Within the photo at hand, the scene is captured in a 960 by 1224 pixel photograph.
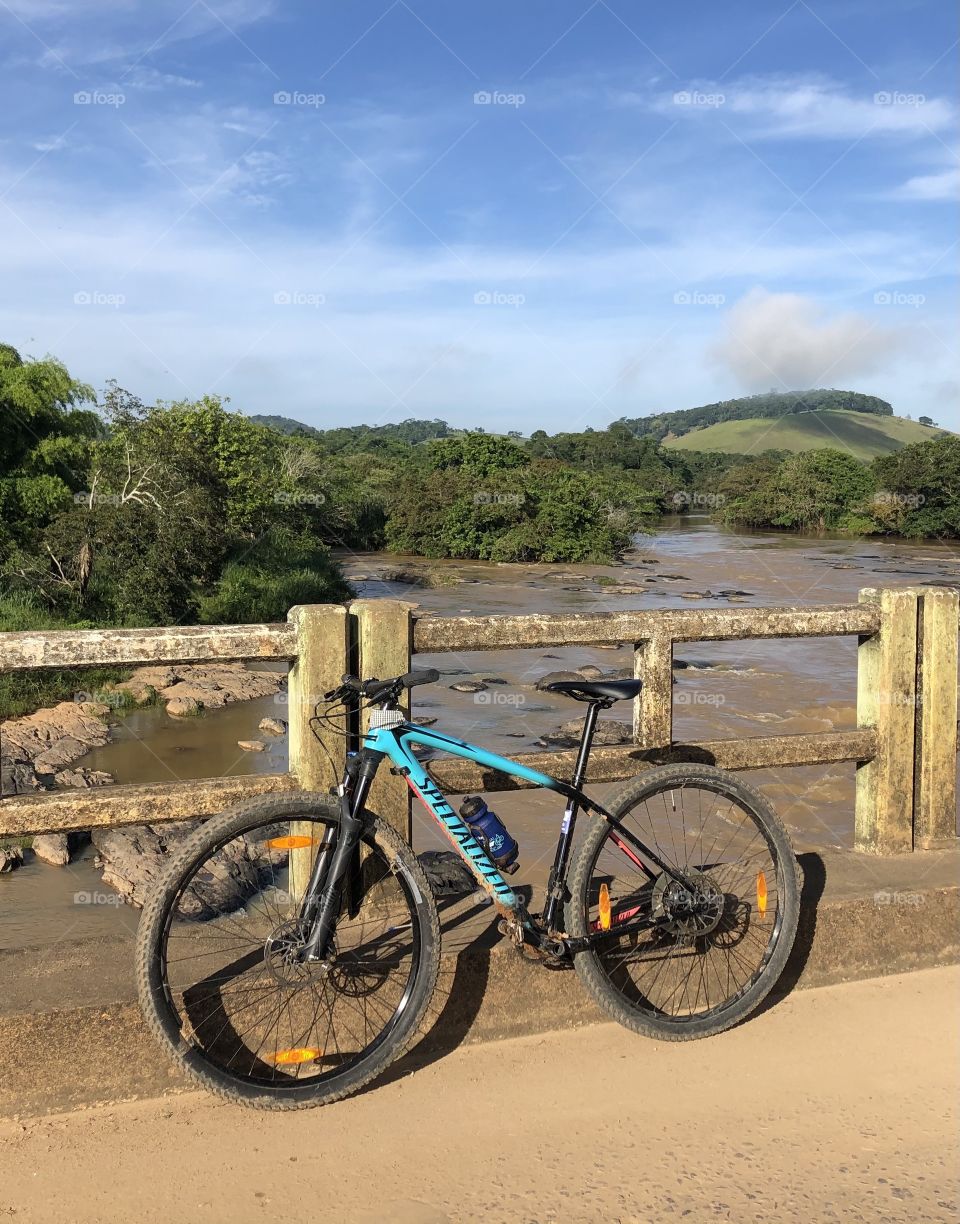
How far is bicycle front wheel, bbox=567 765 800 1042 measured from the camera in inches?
128

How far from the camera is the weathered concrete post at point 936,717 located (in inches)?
164

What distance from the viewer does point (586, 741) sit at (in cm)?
325

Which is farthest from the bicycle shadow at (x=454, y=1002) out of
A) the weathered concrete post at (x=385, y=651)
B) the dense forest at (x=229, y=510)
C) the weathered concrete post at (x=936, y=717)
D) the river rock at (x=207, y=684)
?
the dense forest at (x=229, y=510)

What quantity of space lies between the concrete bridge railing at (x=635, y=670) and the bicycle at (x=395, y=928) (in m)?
0.17

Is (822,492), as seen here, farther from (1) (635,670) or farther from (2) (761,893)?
(2) (761,893)

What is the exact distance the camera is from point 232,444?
28.6 meters

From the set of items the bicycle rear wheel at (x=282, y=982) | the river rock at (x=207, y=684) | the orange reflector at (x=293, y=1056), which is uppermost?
the bicycle rear wheel at (x=282, y=982)

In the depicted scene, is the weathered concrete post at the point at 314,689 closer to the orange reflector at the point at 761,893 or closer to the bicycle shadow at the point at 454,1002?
the bicycle shadow at the point at 454,1002

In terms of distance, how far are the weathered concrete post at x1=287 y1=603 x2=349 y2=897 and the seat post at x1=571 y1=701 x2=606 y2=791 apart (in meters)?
0.72

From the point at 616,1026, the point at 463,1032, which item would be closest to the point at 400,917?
the point at 463,1032

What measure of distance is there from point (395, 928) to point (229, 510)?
21725mm

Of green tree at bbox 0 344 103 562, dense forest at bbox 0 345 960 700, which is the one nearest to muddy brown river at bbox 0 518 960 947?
dense forest at bbox 0 345 960 700

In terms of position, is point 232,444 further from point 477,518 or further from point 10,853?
point 10,853

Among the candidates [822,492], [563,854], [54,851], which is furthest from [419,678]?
[822,492]
